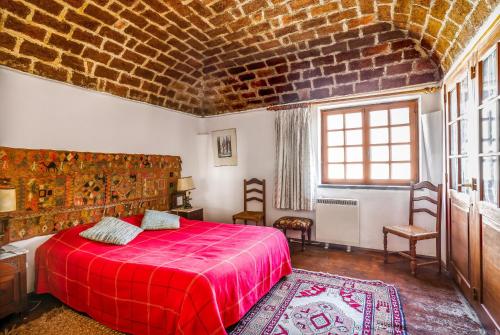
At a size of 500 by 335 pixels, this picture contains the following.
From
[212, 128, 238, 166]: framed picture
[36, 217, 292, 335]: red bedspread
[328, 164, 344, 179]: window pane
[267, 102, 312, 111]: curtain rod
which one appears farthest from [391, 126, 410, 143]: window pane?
[212, 128, 238, 166]: framed picture

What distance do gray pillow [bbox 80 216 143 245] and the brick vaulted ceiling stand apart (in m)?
1.77

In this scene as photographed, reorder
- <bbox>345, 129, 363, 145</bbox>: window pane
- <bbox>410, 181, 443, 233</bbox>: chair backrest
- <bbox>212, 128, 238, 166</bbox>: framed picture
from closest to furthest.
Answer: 1. <bbox>410, 181, 443, 233</bbox>: chair backrest
2. <bbox>345, 129, 363, 145</bbox>: window pane
3. <bbox>212, 128, 238, 166</bbox>: framed picture

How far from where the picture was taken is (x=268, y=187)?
490 centimetres

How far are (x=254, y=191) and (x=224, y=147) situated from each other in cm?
107

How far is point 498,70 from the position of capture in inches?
73.7

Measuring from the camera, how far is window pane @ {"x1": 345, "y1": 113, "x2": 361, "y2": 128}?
428 centimetres

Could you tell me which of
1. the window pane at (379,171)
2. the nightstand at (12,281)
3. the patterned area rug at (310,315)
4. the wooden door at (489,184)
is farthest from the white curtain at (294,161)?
the nightstand at (12,281)

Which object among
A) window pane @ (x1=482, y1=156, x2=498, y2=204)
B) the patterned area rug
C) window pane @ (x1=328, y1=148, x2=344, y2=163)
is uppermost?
window pane @ (x1=328, y1=148, x2=344, y2=163)

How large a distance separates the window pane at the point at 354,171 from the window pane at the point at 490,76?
7.30 feet

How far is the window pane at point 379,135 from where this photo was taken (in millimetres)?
4088

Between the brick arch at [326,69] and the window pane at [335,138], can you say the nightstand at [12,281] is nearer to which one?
the brick arch at [326,69]

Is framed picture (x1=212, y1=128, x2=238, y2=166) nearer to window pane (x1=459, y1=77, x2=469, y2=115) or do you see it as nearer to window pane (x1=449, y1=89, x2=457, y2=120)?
window pane (x1=449, y1=89, x2=457, y2=120)

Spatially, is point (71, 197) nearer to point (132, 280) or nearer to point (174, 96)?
point (132, 280)

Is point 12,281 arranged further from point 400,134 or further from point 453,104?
point 400,134
